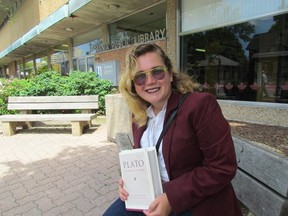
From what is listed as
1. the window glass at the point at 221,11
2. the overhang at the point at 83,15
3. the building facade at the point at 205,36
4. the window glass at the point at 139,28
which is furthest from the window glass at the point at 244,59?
the overhang at the point at 83,15

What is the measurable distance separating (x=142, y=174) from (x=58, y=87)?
7.49m

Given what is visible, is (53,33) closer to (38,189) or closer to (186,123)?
(38,189)

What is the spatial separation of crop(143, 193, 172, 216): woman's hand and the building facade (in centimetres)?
105

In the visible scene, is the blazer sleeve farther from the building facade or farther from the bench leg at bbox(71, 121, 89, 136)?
the bench leg at bbox(71, 121, 89, 136)

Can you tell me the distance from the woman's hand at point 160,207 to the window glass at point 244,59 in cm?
428

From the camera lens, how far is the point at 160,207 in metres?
1.38

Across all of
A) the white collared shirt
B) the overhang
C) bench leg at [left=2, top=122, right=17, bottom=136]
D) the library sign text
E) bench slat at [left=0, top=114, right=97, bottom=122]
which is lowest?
bench leg at [left=2, top=122, right=17, bottom=136]

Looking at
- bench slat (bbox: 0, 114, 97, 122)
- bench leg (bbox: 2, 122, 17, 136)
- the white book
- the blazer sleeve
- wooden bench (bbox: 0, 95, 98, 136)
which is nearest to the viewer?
the blazer sleeve

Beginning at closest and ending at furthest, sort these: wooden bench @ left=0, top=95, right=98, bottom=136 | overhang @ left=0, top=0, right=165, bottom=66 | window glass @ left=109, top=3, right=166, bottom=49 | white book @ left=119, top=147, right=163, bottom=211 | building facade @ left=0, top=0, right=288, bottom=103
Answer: white book @ left=119, top=147, right=163, bottom=211 < building facade @ left=0, top=0, right=288, bottom=103 < wooden bench @ left=0, top=95, right=98, bottom=136 < window glass @ left=109, top=3, right=166, bottom=49 < overhang @ left=0, top=0, right=165, bottom=66

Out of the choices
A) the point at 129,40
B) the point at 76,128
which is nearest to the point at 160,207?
the point at 76,128

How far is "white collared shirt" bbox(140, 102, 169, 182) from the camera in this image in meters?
1.54

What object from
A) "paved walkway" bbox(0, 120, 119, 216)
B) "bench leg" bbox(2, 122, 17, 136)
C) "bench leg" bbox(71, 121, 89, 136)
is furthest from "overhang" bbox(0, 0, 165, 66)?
"paved walkway" bbox(0, 120, 119, 216)

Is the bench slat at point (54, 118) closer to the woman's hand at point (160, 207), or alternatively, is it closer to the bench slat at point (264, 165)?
the bench slat at point (264, 165)

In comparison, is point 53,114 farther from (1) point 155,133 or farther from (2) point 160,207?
(2) point 160,207
